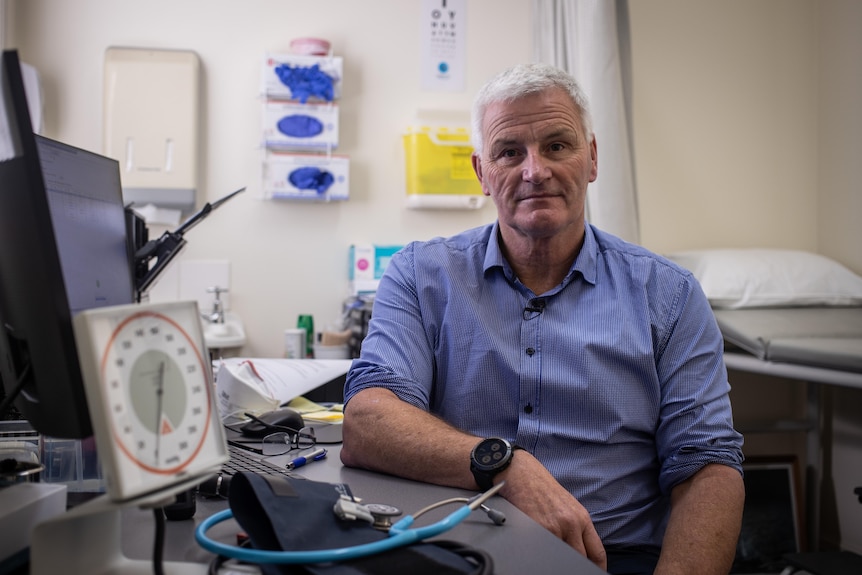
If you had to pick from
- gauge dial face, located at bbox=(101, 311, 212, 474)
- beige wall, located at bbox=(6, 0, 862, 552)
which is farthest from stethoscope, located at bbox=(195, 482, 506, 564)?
beige wall, located at bbox=(6, 0, 862, 552)

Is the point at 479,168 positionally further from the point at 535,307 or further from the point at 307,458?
the point at 307,458

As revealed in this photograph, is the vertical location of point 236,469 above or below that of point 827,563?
above

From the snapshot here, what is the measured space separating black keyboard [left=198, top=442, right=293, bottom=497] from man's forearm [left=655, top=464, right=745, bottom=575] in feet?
1.98

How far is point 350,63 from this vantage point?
2.94m

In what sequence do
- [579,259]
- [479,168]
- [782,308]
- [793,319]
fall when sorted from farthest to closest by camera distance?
[782,308] < [793,319] < [479,168] < [579,259]

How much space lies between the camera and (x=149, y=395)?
1.79 feet

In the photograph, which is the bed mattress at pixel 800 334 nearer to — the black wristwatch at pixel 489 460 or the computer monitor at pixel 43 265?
the black wristwatch at pixel 489 460

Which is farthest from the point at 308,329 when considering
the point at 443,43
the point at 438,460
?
the point at 438,460

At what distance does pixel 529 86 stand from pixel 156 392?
1044 mm

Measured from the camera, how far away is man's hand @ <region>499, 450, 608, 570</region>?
895mm

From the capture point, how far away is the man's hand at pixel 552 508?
2.93 ft

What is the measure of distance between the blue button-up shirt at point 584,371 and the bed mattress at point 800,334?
0.74 metres

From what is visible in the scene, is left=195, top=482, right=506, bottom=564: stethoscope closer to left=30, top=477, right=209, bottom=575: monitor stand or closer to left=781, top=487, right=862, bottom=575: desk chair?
left=30, top=477, right=209, bottom=575: monitor stand

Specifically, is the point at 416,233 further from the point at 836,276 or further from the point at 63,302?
the point at 63,302
